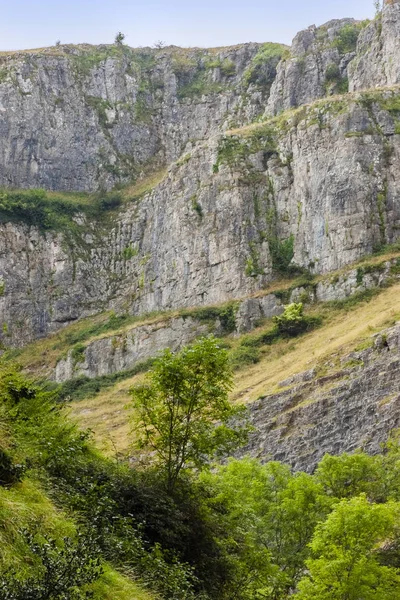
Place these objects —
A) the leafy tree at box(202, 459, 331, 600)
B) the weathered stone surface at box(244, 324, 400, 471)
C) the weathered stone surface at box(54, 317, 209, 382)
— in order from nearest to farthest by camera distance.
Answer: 1. the leafy tree at box(202, 459, 331, 600)
2. the weathered stone surface at box(244, 324, 400, 471)
3. the weathered stone surface at box(54, 317, 209, 382)

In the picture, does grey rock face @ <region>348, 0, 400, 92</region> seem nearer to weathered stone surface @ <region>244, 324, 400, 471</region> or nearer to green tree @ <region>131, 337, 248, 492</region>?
weathered stone surface @ <region>244, 324, 400, 471</region>

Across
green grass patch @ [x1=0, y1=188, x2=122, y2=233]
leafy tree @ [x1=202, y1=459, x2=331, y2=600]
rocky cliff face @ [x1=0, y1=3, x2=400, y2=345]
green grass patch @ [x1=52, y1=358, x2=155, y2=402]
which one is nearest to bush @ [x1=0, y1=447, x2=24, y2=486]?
leafy tree @ [x1=202, y1=459, x2=331, y2=600]

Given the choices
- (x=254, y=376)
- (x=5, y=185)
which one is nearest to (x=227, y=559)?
(x=254, y=376)

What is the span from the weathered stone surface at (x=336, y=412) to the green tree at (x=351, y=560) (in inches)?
537

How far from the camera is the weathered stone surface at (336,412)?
3716 cm

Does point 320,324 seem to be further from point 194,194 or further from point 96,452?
point 96,452

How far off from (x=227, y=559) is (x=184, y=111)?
9087cm

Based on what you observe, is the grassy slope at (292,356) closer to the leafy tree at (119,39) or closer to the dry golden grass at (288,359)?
the dry golden grass at (288,359)

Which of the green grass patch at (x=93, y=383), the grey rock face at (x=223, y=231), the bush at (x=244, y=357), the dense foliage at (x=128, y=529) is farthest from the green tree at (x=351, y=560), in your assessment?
the grey rock face at (x=223, y=231)

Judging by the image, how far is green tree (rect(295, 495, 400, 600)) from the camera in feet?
68.1

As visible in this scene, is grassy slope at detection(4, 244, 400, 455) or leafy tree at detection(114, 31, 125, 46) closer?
grassy slope at detection(4, 244, 400, 455)

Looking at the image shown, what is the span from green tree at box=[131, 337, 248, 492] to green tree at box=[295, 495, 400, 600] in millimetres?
8648

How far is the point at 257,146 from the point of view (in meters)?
73.9

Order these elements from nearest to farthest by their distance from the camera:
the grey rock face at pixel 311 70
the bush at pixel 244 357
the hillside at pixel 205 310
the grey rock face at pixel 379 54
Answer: the hillside at pixel 205 310 < the bush at pixel 244 357 < the grey rock face at pixel 379 54 < the grey rock face at pixel 311 70
